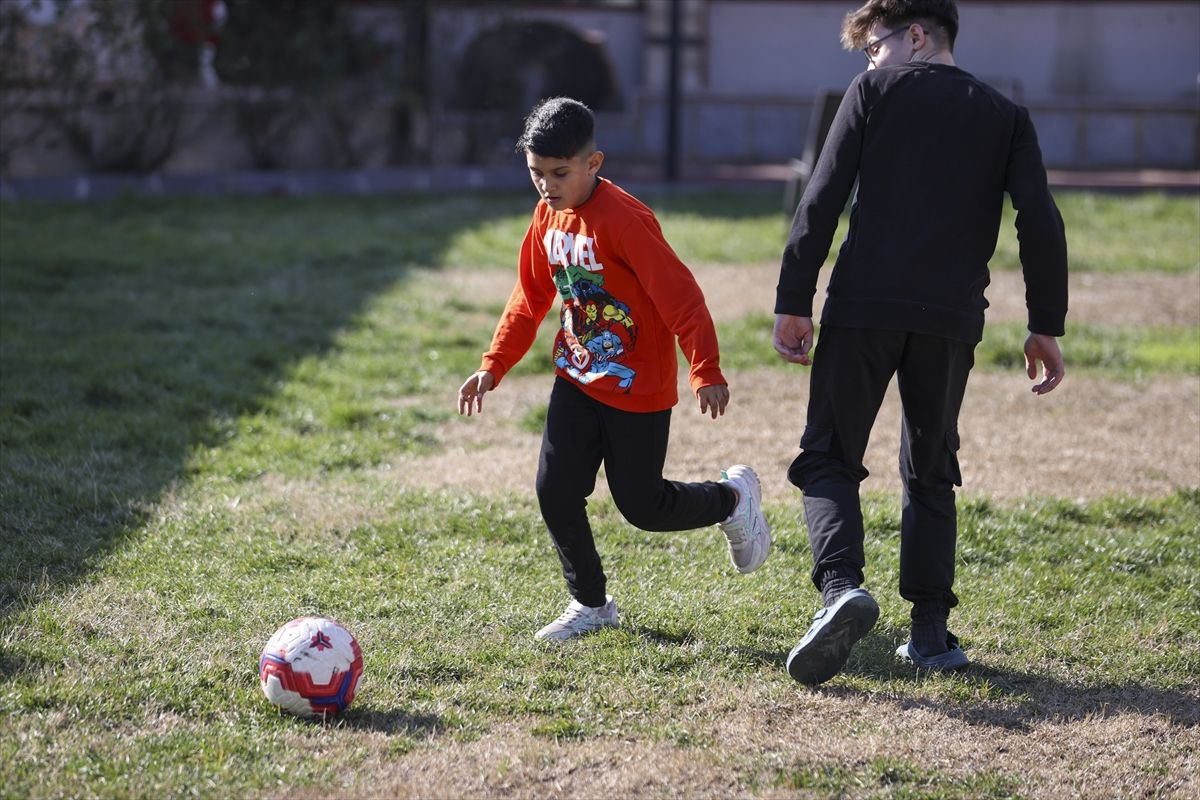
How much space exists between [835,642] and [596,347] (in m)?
1.01

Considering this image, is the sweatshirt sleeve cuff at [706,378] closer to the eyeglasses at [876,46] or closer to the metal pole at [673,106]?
the eyeglasses at [876,46]

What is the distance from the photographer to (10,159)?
13.3m

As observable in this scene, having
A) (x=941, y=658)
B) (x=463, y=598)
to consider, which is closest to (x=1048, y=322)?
(x=941, y=658)

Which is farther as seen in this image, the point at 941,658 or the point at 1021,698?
the point at 941,658

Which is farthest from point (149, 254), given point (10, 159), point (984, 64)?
point (984, 64)

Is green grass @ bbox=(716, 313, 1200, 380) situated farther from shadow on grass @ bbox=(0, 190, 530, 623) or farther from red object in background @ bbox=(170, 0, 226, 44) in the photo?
red object in background @ bbox=(170, 0, 226, 44)

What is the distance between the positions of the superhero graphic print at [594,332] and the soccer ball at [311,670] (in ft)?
3.13

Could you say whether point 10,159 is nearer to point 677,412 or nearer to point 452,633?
point 677,412

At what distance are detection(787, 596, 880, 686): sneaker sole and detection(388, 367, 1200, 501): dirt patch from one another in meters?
1.89

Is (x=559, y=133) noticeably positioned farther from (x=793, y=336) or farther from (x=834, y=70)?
(x=834, y=70)

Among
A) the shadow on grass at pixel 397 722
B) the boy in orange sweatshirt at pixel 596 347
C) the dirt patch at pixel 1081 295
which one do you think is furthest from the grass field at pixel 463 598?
the dirt patch at pixel 1081 295

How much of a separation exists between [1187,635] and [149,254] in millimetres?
7926

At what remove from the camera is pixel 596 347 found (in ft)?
12.5

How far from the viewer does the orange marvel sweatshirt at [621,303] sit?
12.0ft
